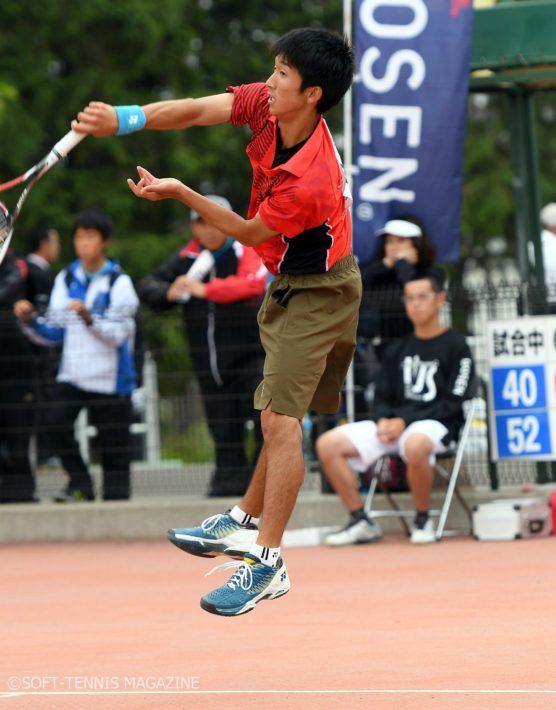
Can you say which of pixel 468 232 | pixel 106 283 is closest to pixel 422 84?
pixel 106 283

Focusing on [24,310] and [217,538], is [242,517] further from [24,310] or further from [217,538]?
[24,310]

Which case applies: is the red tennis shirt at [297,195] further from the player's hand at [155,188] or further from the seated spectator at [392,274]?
the seated spectator at [392,274]

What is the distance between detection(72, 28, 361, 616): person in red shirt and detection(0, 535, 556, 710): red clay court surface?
503 millimetres

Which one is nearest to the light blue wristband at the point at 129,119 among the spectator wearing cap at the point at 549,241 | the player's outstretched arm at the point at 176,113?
the player's outstretched arm at the point at 176,113

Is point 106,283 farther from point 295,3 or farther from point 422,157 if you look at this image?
point 295,3

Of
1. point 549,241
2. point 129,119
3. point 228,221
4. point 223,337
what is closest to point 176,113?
point 129,119

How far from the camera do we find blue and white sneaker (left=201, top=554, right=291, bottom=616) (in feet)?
21.6

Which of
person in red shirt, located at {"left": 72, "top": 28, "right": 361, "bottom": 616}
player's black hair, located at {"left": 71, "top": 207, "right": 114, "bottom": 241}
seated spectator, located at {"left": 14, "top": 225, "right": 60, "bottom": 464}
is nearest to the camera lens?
person in red shirt, located at {"left": 72, "top": 28, "right": 361, "bottom": 616}

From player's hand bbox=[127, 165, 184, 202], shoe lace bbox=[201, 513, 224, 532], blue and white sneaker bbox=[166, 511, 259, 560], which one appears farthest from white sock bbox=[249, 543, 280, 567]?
player's hand bbox=[127, 165, 184, 202]

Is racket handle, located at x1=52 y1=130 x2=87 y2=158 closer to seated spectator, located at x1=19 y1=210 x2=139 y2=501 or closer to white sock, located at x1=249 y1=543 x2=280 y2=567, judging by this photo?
white sock, located at x1=249 y1=543 x2=280 y2=567

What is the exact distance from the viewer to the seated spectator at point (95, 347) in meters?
12.5

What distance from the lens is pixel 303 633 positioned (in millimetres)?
7805

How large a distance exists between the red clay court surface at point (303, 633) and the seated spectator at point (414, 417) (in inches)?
13.8

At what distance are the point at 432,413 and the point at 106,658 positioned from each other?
469 cm
